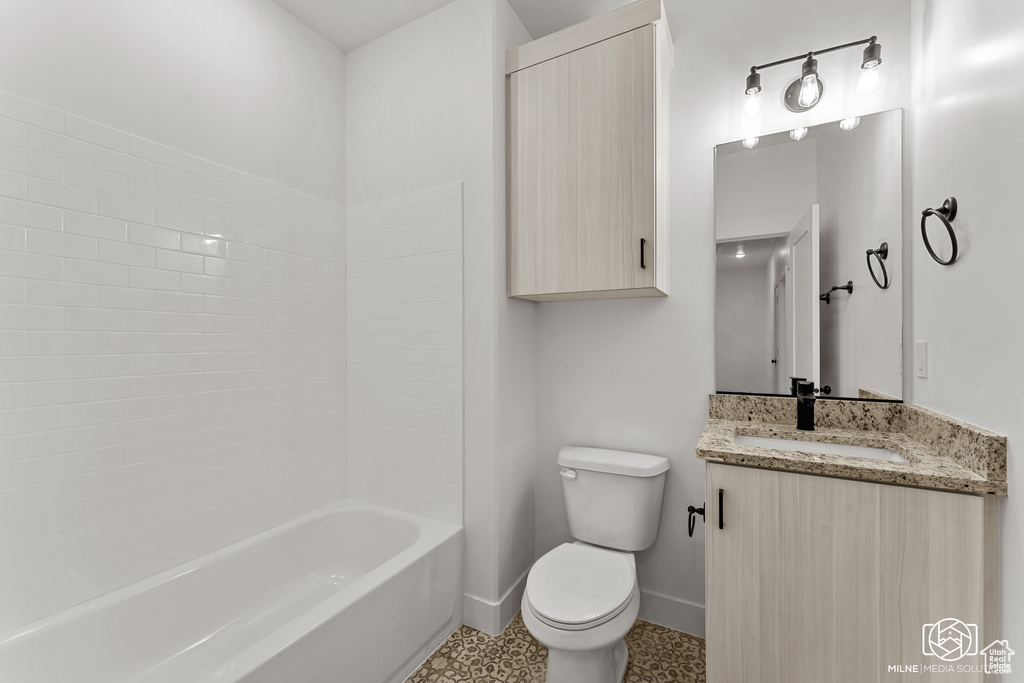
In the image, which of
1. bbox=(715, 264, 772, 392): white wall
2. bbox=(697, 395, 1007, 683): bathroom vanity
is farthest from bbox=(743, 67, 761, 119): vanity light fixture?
bbox=(697, 395, 1007, 683): bathroom vanity

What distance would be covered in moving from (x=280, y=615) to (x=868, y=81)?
2937 mm

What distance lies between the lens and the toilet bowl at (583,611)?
1393mm

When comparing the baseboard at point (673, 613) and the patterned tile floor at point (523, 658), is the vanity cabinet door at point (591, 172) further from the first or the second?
the patterned tile floor at point (523, 658)

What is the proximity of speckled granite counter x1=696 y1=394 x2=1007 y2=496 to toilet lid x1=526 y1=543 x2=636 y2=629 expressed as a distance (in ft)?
1.94

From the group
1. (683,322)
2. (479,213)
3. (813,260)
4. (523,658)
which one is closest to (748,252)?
(813,260)

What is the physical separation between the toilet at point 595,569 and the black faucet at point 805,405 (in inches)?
20.7

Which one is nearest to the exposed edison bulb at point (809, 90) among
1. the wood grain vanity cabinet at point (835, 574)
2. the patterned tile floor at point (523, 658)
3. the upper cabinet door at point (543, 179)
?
the upper cabinet door at point (543, 179)

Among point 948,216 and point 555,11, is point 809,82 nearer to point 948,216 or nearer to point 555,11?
point 948,216

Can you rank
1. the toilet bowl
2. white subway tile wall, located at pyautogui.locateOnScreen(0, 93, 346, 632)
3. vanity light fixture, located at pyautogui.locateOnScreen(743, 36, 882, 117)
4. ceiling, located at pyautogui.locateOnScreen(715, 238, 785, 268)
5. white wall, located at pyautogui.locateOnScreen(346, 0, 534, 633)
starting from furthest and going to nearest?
white wall, located at pyautogui.locateOnScreen(346, 0, 534, 633) → ceiling, located at pyautogui.locateOnScreen(715, 238, 785, 268) → vanity light fixture, located at pyautogui.locateOnScreen(743, 36, 882, 117) → the toilet bowl → white subway tile wall, located at pyautogui.locateOnScreen(0, 93, 346, 632)

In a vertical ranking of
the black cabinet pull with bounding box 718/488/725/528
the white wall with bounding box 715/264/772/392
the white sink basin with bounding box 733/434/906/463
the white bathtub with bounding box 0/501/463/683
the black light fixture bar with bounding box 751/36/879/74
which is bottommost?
the white bathtub with bounding box 0/501/463/683

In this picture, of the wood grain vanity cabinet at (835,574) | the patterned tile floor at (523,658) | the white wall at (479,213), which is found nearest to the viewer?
the wood grain vanity cabinet at (835,574)

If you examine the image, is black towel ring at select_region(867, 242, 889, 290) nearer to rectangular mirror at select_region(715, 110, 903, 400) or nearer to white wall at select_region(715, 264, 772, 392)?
rectangular mirror at select_region(715, 110, 903, 400)

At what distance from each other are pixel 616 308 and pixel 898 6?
1.43m

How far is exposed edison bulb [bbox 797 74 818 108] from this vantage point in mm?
A: 1644
